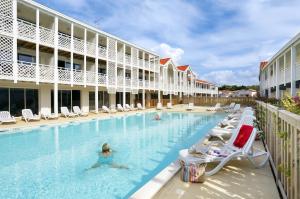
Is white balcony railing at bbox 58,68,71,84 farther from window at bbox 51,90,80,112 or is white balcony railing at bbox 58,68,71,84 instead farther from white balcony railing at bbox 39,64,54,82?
window at bbox 51,90,80,112

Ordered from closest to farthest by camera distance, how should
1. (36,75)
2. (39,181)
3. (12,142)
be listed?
(39,181) < (12,142) < (36,75)

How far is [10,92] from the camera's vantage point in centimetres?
1659

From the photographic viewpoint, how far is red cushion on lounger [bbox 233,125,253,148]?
18.5ft

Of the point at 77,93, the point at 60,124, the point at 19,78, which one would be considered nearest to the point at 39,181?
the point at 60,124

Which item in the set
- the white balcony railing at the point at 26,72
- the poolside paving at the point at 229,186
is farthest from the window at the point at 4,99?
the poolside paving at the point at 229,186

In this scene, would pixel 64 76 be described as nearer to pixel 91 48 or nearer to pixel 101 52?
pixel 91 48

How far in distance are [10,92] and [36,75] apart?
8.94ft

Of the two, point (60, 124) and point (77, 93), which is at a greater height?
point (77, 93)

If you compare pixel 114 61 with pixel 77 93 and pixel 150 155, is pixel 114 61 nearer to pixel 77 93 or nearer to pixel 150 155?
pixel 77 93

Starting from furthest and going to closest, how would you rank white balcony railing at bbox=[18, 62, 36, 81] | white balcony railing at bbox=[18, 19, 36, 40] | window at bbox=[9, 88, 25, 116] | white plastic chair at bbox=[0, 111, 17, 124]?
window at bbox=[9, 88, 25, 116]
white balcony railing at bbox=[18, 19, 36, 40]
white balcony railing at bbox=[18, 62, 36, 81]
white plastic chair at bbox=[0, 111, 17, 124]

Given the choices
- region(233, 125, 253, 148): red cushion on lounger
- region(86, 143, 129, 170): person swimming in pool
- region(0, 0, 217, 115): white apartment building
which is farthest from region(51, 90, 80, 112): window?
region(233, 125, 253, 148): red cushion on lounger

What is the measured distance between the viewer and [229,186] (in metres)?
4.30

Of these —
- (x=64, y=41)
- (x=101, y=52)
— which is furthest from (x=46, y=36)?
(x=101, y=52)

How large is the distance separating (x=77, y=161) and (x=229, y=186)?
518 centimetres
